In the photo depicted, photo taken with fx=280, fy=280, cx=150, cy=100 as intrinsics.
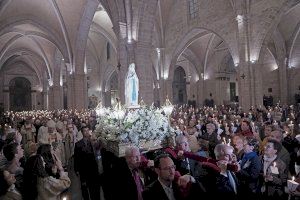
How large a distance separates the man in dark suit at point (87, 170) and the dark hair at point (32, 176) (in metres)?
1.95

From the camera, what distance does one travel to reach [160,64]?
26.6 metres

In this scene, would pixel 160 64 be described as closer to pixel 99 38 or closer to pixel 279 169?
pixel 99 38

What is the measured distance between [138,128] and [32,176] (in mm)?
2670

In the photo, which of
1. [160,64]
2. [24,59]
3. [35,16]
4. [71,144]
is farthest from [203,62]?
[24,59]

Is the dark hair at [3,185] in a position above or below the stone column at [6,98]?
below

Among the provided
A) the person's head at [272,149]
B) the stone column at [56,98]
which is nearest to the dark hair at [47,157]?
the person's head at [272,149]

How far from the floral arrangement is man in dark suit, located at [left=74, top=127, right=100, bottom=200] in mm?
533

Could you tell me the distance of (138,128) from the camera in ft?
20.2

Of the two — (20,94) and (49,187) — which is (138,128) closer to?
(49,187)

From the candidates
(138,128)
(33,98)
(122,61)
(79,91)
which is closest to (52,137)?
(138,128)

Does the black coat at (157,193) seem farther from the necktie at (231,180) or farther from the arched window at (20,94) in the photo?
the arched window at (20,94)

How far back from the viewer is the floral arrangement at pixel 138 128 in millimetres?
6012

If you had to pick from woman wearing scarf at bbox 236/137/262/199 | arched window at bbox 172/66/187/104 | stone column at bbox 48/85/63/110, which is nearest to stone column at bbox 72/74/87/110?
stone column at bbox 48/85/63/110

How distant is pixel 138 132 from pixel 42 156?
2.33 meters
